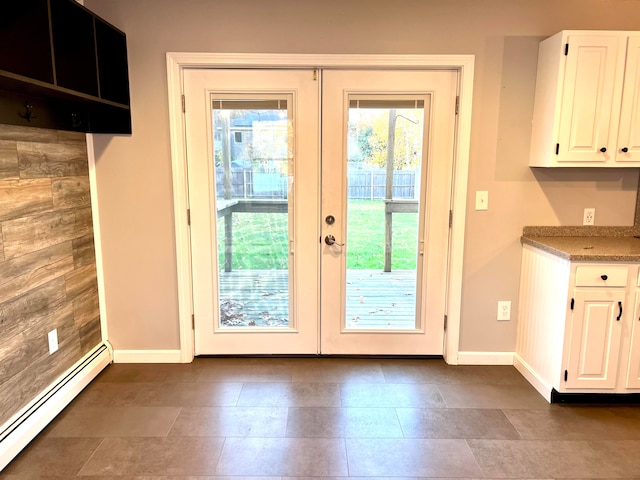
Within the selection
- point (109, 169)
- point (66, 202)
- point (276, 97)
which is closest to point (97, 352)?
point (66, 202)

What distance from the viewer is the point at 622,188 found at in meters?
2.79

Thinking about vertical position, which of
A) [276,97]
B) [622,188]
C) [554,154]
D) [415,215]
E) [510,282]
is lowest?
[510,282]

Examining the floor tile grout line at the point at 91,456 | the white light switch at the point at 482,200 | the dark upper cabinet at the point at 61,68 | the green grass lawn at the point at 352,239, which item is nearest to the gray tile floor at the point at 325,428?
the floor tile grout line at the point at 91,456

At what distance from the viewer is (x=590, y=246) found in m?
2.51

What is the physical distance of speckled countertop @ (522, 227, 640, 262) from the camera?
230 cm

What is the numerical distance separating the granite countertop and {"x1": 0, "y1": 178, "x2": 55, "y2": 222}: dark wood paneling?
2.83 meters

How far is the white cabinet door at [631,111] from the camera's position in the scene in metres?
2.40

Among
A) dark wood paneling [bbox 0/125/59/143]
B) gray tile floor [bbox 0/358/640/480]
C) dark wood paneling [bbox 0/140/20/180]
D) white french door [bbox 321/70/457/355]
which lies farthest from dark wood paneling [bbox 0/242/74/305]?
white french door [bbox 321/70/457/355]

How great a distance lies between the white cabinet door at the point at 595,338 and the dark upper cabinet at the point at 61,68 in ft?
9.36

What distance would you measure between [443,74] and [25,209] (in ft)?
8.23

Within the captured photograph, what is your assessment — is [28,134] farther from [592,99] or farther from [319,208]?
[592,99]

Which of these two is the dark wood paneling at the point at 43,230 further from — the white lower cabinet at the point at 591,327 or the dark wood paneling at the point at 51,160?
the white lower cabinet at the point at 591,327

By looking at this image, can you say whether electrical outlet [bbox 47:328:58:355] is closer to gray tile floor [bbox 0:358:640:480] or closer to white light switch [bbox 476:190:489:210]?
gray tile floor [bbox 0:358:640:480]

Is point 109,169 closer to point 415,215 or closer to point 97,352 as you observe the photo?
point 97,352
